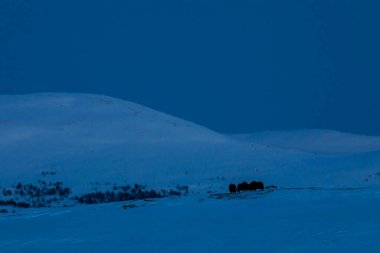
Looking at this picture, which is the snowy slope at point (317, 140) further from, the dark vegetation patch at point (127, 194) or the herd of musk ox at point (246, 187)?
the herd of musk ox at point (246, 187)

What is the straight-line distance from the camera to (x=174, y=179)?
61.2 feet

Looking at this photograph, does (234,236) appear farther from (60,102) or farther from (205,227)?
(60,102)

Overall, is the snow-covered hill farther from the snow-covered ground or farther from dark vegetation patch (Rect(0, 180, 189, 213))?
dark vegetation patch (Rect(0, 180, 189, 213))

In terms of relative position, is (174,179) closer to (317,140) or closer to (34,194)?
(34,194)

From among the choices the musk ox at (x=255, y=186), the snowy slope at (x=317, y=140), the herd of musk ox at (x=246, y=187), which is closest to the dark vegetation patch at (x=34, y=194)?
the herd of musk ox at (x=246, y=187)


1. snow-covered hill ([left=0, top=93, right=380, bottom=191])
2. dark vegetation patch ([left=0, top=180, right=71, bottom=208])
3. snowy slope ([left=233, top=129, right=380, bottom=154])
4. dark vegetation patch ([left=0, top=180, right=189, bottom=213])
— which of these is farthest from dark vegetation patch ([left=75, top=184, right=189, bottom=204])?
snowy slope ([left=233, top=129, right=380, bottom=154])

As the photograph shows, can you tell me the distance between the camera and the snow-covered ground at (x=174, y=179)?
6.52 m

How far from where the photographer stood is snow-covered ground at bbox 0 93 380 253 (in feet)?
21.4

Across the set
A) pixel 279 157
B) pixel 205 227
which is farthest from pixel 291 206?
pixel 279 157

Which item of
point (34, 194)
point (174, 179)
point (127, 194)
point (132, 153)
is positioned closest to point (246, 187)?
point (127, 194)

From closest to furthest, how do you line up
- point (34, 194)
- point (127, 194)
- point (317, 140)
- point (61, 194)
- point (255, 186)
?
point (255, 186), point (127, 194), point (61, 194), point (34, 194), point (317, 140)

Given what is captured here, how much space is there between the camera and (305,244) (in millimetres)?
5758

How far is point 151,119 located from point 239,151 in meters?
6.94

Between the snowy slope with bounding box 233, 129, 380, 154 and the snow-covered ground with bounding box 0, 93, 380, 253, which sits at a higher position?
the snowy slope with bounding box 233, 129, 380, 154
